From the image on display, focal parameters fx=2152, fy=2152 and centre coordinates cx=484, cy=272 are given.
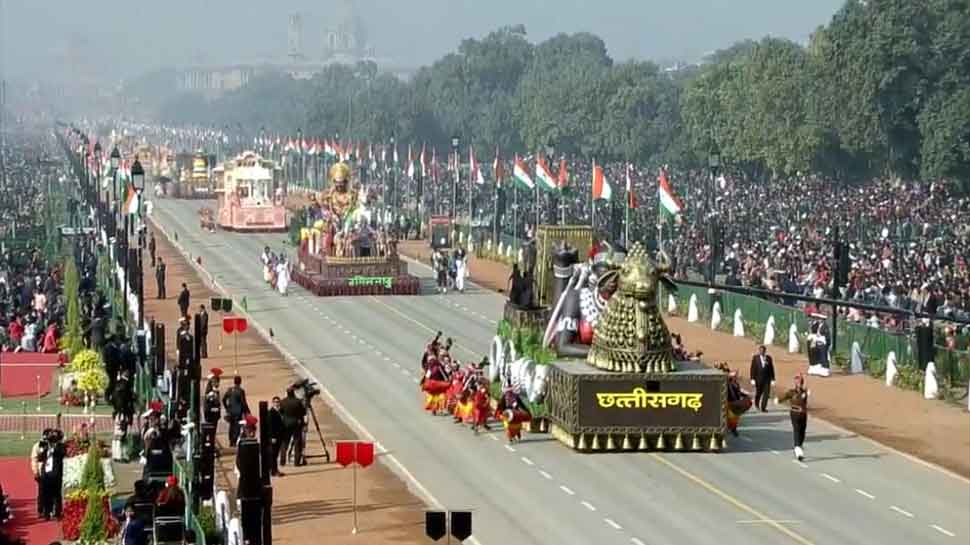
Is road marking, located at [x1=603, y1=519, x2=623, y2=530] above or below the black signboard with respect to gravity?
below

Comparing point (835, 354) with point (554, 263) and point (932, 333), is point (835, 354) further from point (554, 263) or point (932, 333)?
point (554, 263)

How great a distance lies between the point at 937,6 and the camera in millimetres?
107938

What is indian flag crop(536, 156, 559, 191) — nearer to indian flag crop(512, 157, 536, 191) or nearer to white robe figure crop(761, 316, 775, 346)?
indian flag crop(512, 157, 536, 191)

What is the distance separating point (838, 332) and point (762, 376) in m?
9.37

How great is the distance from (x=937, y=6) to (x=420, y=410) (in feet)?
241

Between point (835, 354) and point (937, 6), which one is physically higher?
point (937, 6)

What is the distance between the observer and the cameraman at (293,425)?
3366 centimetres

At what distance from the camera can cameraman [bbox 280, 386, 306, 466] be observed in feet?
110

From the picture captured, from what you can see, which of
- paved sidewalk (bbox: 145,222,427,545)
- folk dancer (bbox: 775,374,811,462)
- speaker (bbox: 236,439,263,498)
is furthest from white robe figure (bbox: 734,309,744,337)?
speaker (bbox: 236,439,263,498)

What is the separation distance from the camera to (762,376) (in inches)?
1539

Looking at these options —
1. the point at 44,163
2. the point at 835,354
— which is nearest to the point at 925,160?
the point at 835,354

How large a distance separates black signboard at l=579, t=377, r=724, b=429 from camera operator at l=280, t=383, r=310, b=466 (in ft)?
14.6

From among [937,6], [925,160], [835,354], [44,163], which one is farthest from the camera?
[44,163]

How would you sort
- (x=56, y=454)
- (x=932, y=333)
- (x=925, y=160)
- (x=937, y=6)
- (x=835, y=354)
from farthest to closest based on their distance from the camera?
1. (x=937, y=6)
2. (x=925, y=160)
3. (x=835, y=354)
4. (x=932, y=333)
5. (x=56, y=454)
